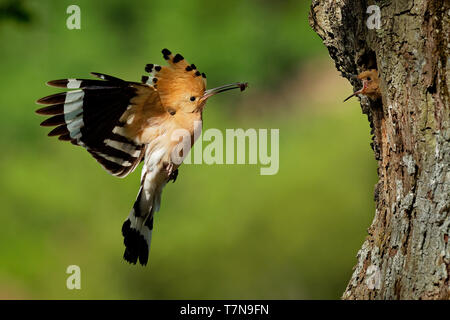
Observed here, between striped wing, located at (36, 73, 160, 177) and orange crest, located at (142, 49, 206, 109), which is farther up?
orange crest, located at (142, 49, 206, 109)

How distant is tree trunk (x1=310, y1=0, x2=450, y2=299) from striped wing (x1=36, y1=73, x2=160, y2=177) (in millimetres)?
850

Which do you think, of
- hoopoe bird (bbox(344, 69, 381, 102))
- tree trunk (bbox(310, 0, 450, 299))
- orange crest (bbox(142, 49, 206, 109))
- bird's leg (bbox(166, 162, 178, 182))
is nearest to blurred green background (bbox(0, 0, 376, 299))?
bird's leg (bbox(166, 162, 178, 182))

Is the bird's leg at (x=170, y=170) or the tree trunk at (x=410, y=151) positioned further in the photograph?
the bird's leg at (x=170, y=170)

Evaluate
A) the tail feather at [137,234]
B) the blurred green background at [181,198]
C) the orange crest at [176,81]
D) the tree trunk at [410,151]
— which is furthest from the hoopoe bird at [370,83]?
the blurred green background at [181,198]

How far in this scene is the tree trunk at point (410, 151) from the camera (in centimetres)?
208

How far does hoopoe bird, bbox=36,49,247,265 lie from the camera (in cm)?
251

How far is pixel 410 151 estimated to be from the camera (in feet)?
7.13

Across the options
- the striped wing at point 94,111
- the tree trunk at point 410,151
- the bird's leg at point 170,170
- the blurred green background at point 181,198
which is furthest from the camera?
the blurred green background at point 181,198

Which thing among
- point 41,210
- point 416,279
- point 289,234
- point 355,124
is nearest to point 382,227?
point 416,279

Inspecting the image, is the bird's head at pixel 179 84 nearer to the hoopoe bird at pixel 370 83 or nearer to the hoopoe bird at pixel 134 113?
the hoopoe bird at pixel 134 113

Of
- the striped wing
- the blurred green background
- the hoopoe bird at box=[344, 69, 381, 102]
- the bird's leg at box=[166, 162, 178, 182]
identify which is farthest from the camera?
the blurred green background

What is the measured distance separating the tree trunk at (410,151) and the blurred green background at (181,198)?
1839mm

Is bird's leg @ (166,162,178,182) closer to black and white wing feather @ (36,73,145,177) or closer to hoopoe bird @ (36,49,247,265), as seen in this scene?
hoopoe bird @ (36,49,247,265)
